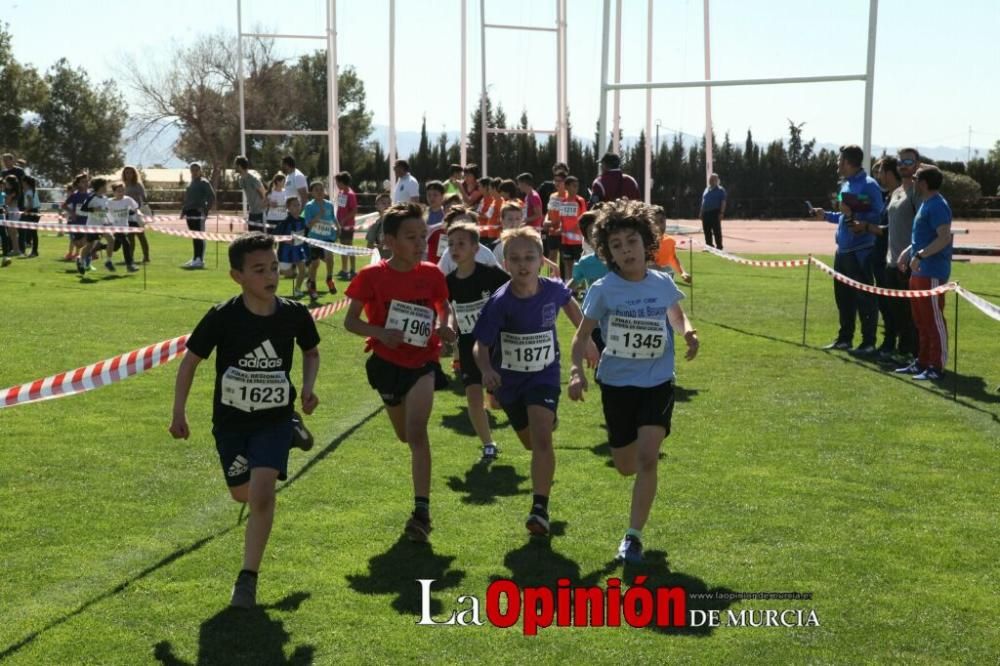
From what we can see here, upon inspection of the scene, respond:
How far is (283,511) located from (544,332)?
1870 mm

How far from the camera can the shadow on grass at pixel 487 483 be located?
7777 millimetres

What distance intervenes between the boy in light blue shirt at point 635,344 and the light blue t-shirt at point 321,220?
13.8 meters

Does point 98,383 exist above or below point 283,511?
above

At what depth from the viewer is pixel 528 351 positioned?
23.2 feet

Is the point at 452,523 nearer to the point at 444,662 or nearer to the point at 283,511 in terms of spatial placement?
the point at 283,511

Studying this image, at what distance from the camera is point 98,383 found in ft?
25.6

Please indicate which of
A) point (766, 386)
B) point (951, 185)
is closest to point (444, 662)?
point (766, 386)

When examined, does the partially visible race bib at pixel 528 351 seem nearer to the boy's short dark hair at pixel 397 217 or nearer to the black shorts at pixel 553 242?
the boy's short dark hair at pixel 397 217

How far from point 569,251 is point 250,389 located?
14.7 metres

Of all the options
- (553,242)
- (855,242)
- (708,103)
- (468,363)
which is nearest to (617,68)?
(708,103)

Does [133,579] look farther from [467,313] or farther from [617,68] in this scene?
[617,68]

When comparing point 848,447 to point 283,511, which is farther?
point 848,447

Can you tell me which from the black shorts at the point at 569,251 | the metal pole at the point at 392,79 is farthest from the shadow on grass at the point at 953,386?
the metal pole at the point at 392,79

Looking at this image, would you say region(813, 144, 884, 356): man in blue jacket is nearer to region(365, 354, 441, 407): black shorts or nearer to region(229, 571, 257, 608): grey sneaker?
region(365, 354, 441, 407): black shorts
